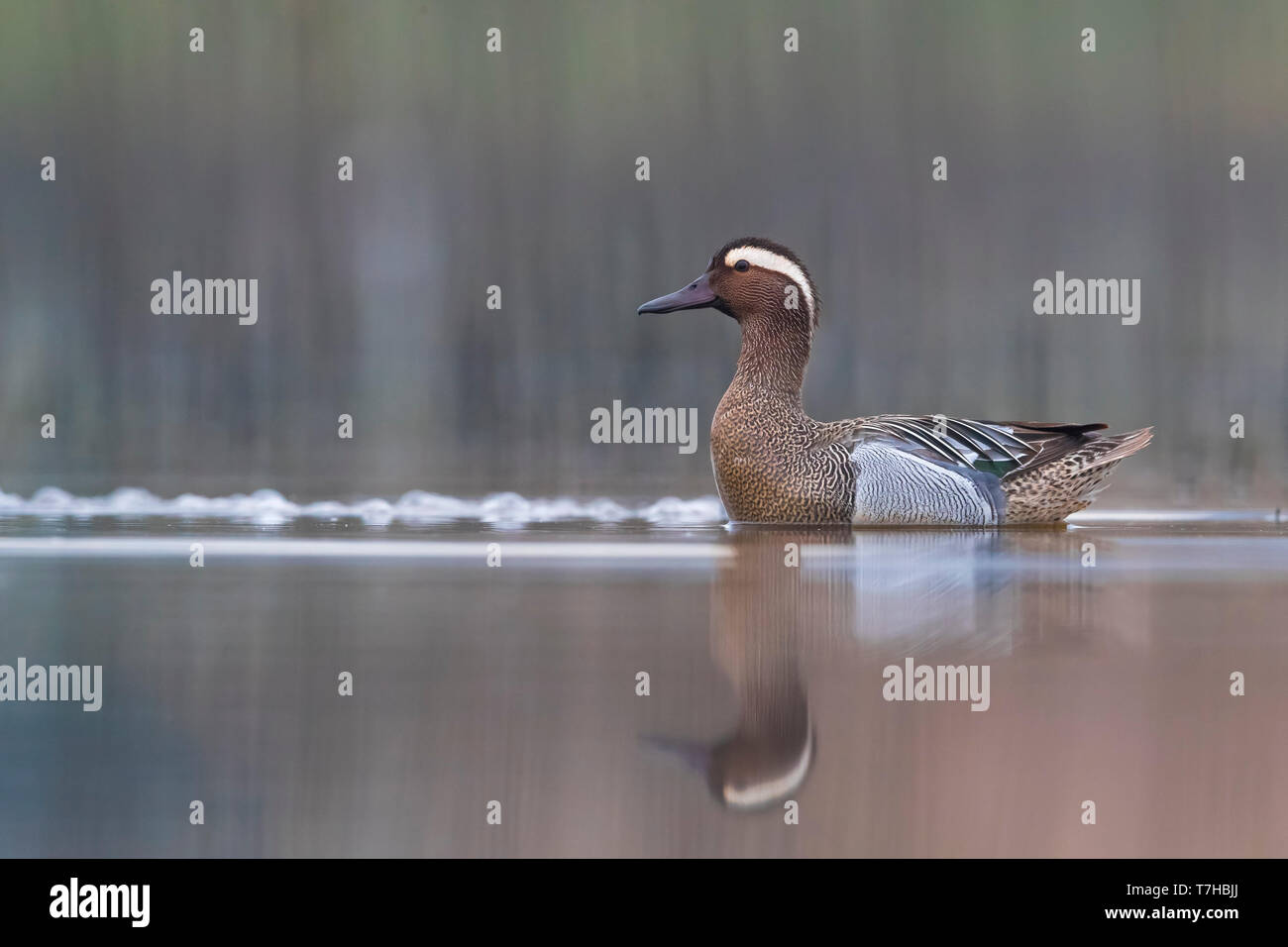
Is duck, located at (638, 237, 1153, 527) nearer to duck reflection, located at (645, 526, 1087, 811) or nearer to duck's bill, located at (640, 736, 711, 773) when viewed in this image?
duck reflection, located at (645, 526, 1087, 811)

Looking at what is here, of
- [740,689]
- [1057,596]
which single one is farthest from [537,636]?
[1057,596]

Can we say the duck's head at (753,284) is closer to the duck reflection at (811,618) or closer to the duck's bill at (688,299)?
the duck's bill at (688,299)

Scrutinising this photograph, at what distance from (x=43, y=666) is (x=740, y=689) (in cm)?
145

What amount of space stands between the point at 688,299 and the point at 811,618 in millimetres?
3133

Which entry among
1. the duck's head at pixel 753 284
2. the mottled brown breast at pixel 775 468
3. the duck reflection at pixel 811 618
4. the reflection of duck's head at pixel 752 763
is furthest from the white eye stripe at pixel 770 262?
the reflection of duck's head at pixel 752 763

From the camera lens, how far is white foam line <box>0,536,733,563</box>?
449 cm

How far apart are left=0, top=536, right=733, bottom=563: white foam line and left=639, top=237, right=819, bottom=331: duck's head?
5.56 ft

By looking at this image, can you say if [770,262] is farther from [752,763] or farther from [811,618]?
[752,763]

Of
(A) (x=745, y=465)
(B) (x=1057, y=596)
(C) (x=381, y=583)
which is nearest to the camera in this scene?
(B) (x=1057, y=596)

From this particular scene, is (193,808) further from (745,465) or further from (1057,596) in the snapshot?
(745,465)

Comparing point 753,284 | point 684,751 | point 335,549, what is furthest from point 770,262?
point 684,751

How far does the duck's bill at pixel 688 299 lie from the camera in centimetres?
598

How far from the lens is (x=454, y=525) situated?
18.8 ft

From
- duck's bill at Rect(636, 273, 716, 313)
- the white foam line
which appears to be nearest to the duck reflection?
the white foam line
